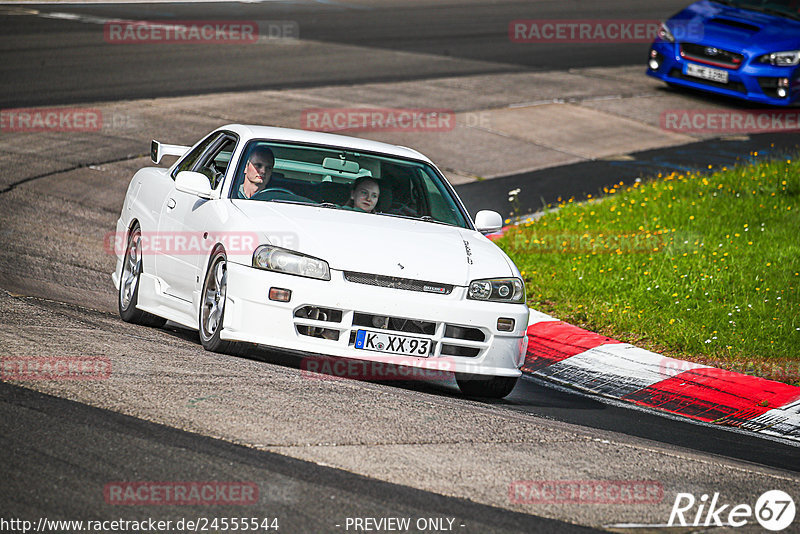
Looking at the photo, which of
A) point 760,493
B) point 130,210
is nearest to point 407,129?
point 130,210

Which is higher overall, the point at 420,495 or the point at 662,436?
the point at 420,495

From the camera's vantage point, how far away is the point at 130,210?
860 cm

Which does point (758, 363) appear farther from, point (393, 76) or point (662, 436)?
point (393, 76)

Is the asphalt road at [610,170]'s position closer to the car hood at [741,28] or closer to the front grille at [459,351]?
the car hood at [741,28]

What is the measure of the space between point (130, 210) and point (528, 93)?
11.4 meters

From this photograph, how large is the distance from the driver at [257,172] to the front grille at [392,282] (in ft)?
4.02

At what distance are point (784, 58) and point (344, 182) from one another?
38.6ft

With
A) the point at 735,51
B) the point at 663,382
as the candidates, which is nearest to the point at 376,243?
the point at 663,382

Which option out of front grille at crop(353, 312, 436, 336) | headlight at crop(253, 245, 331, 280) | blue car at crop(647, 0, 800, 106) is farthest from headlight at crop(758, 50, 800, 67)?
headlight at crop(253, 245, 331, 280)

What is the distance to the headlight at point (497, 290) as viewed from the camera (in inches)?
264

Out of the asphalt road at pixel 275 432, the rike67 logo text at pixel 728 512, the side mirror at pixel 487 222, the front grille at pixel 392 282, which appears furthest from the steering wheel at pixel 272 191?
the rike67 logo text at pixel 728 512

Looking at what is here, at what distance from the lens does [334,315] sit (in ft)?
21.0

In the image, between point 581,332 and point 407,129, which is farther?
→ point 407,129

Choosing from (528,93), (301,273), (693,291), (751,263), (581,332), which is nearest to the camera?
(301,273)
